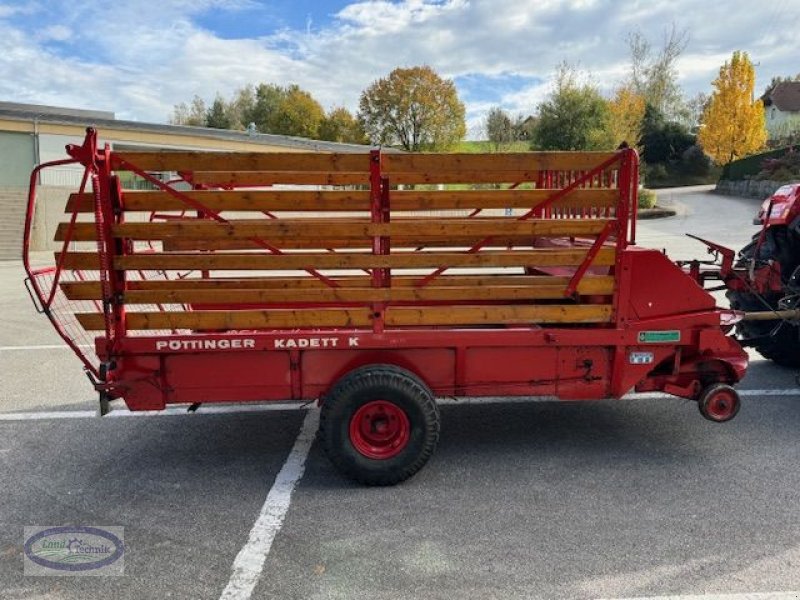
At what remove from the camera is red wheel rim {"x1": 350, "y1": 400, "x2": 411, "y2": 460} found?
3.65 metres

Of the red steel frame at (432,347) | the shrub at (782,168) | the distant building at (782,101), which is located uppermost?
the distant building at (782,101)

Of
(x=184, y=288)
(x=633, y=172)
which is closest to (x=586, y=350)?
(x=633, y=172)

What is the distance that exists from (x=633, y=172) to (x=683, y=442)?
1.95 meters

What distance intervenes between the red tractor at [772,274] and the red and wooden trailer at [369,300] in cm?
146

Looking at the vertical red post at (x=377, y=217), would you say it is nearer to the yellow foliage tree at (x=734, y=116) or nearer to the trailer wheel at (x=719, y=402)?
the trailer wheel at (x=719, y=402)

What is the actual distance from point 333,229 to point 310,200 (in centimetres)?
26

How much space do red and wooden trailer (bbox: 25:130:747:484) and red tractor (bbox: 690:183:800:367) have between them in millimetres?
1463

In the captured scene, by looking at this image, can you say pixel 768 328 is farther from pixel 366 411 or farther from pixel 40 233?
pixel 40 233

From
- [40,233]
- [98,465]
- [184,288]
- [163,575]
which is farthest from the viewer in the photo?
[40,233]

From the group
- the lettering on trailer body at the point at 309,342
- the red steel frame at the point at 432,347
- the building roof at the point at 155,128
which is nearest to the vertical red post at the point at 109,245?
the red steel frame at the point at 432,347

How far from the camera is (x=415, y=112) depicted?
45.2 m

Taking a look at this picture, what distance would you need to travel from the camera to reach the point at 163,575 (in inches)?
113

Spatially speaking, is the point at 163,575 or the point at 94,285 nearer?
the point at 163,575

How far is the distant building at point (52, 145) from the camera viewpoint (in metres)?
19.5
